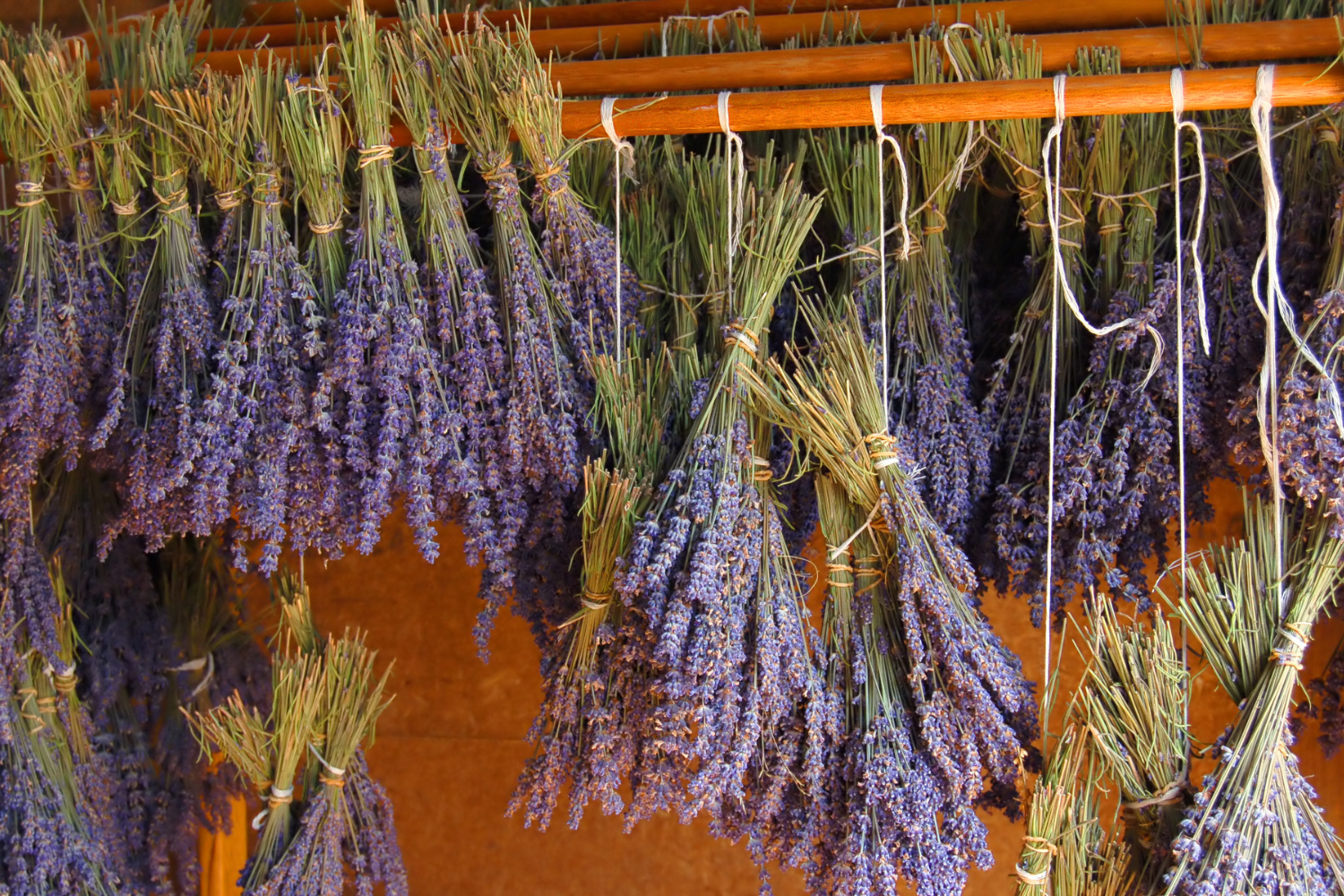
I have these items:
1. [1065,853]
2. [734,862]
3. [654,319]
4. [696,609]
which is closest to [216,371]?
[654,319]

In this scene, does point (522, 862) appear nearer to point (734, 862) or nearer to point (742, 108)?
point (734, 862)

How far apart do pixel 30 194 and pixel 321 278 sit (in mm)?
490

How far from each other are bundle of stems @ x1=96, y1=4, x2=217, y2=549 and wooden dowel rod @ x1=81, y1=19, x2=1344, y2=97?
0.12 metres

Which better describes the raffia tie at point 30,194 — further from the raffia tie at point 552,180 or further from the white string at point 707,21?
the white string at point 707,21

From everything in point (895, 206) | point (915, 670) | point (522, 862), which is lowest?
point (522, 862)

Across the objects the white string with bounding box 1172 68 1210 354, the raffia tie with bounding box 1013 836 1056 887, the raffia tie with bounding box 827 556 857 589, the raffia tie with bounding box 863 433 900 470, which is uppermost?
the white string with bounding box 1172 68 1210 354

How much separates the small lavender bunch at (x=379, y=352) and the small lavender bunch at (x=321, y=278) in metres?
0.03

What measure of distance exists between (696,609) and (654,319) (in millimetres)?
496

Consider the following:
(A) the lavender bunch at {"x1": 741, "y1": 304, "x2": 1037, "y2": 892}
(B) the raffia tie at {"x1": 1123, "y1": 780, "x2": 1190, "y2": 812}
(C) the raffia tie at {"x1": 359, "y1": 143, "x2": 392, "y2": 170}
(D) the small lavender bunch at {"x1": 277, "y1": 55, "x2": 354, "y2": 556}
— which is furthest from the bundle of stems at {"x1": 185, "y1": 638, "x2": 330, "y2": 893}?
(B) the raffia tie at {"x1": 1123, "y1": 780, "x2": 1190, "y2": 812}

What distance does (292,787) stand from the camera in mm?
1888

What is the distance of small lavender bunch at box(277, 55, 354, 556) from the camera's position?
1.61 meters

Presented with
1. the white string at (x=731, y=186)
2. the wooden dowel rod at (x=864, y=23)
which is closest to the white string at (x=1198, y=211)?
the wooden dowel rod at (x=864, y=23)

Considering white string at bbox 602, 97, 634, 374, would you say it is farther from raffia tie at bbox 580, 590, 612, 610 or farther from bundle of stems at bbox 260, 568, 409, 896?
bundle of stems at bbox 260, 568, 409, 896

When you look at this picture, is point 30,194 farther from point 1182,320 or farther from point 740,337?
point 1182,320
